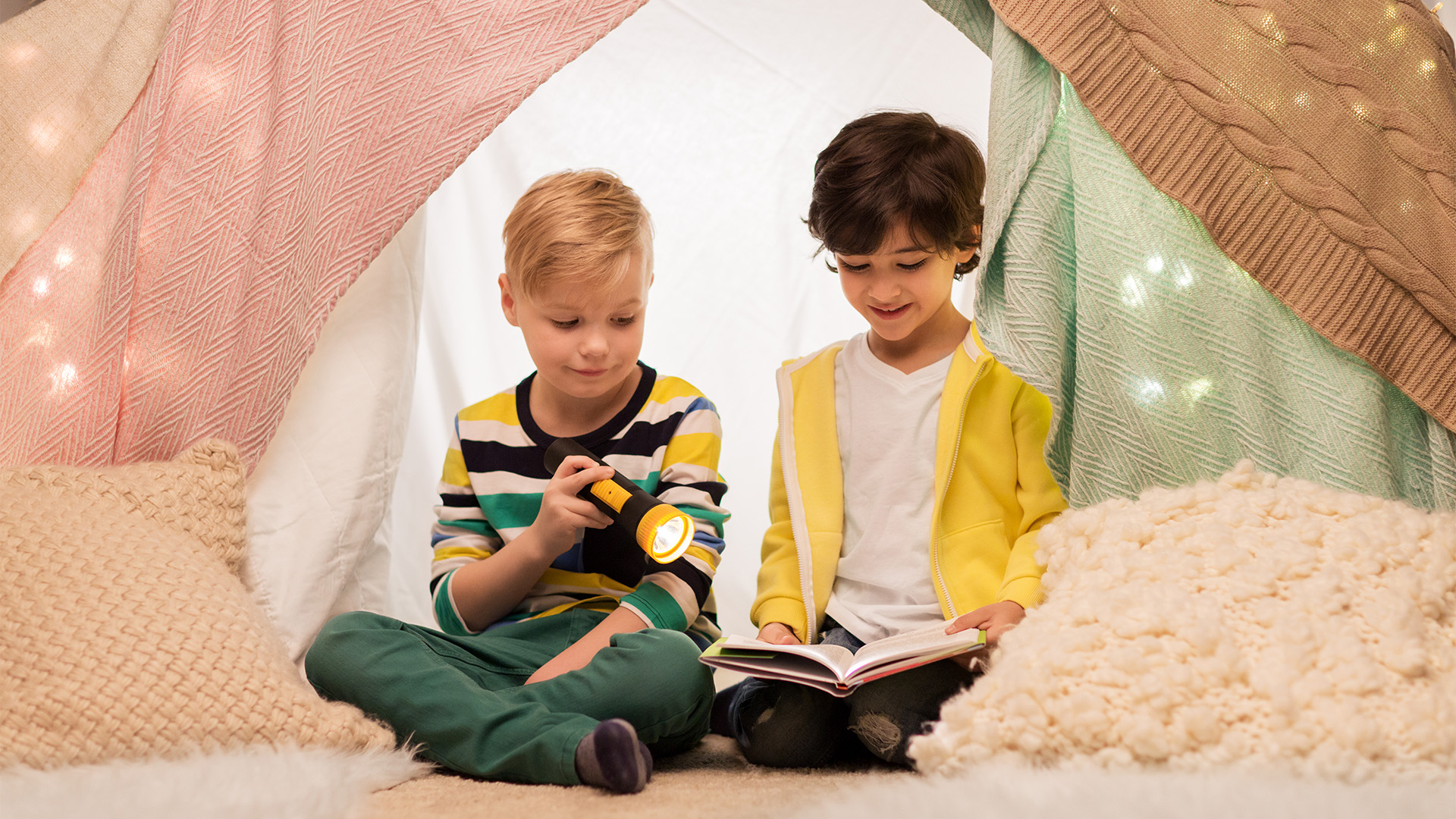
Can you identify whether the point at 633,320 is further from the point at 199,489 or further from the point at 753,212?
the point at 753,212

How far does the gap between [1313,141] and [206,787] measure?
3.48 feet

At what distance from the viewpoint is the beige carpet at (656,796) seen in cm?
69

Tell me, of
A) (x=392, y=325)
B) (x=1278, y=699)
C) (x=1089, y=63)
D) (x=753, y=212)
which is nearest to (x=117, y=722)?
(x=392, y=325)

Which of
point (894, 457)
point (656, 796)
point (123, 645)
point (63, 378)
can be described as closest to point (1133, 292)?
point (894, 457)

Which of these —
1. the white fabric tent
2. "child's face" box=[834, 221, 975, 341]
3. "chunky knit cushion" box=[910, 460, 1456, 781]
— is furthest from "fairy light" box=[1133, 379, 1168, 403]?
the white fabric tent

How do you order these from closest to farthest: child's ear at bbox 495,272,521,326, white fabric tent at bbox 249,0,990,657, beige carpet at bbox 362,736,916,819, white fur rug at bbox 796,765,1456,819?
white fur rug at bbox 796,765,1456,819 < beige carpet at bbox 362,736,916,819 < child's ear at bbox 495,272,521,326 < white fabric tent at bbox 249,0,990,657

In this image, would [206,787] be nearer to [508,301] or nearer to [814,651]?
[814,651]

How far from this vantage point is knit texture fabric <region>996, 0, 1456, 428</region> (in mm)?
855

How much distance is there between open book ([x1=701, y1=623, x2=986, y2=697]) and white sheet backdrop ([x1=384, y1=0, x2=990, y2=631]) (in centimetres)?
85

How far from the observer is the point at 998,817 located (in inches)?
22.9

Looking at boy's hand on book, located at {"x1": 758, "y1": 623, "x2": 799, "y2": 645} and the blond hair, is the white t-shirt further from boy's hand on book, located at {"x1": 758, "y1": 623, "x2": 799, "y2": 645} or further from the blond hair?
the blond hair

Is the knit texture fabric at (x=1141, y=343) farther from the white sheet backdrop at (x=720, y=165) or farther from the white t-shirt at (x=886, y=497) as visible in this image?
the white sheet backdrop at (x=720, y=165)

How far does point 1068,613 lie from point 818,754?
30 centimetres

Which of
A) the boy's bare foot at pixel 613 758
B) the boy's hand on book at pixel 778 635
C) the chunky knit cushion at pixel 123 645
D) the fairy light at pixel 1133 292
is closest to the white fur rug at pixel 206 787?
the chunky knit cushion at pixel 123 645
